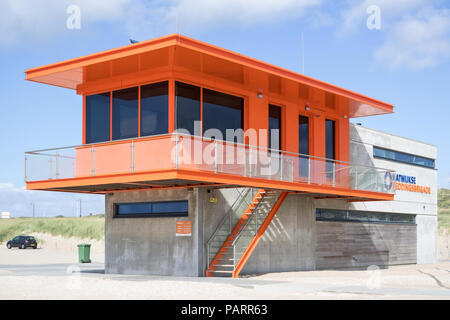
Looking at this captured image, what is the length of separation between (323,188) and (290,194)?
156 cm

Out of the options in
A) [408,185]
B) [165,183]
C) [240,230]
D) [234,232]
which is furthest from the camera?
[408,185]

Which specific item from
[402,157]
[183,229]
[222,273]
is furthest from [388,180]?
[183,229]

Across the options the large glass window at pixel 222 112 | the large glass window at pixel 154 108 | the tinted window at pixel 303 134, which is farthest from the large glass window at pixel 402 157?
the large glass window at pixel 154 108

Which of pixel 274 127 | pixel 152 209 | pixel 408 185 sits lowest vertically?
pixel 152 209

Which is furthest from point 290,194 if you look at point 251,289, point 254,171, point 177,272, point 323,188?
point 251,289

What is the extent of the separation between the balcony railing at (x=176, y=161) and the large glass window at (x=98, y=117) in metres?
0.88

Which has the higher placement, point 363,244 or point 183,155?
point 183,155

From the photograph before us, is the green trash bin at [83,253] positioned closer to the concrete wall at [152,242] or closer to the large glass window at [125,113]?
the concrete wall at [152,242]

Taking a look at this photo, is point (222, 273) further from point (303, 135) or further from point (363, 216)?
point (363, 216)

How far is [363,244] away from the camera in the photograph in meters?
29.1

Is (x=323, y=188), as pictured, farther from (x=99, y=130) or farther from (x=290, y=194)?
(x=99, y=130)

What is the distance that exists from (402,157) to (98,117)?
17460 millimetres

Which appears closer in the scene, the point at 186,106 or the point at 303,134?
the point at 186,106

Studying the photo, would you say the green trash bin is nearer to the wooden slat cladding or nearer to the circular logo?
the wooden slat cladding
